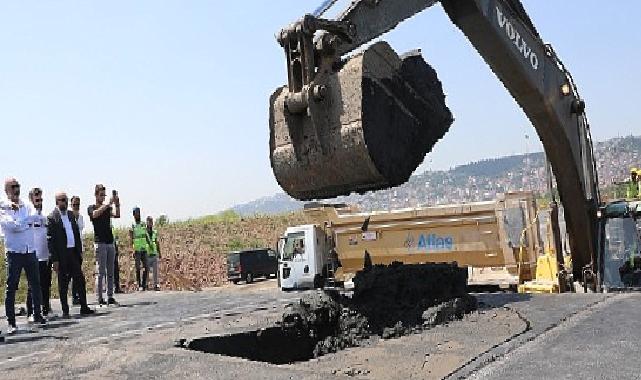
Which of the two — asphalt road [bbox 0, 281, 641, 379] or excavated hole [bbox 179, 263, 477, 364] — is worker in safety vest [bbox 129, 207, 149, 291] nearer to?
asphalt road [bbox 0, 281, 641, 379]

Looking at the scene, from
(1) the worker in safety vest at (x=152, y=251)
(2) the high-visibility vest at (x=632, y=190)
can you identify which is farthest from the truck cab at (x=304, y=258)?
(2) the high-visibility vest at (x=632, y=190)

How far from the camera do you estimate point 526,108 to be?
682 centimetres

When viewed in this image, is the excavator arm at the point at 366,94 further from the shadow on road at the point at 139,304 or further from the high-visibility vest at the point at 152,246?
the high-visibility vest at the point at 152,246

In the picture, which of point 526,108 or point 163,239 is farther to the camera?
point 163,239

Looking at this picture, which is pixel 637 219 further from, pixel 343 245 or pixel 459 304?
pixel 343 245

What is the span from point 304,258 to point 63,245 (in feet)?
29.1

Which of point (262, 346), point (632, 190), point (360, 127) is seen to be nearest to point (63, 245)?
point (262, 346)

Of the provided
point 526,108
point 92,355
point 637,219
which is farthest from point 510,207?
point 92,355

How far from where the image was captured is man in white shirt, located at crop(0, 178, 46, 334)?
709 cm

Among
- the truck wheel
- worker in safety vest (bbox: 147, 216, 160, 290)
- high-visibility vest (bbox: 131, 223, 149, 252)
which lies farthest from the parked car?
high-visibility vest (bbox: 131, 223, 149, 252)

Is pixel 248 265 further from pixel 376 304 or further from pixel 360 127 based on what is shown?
pixel 360 127

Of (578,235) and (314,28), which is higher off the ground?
(314,28)

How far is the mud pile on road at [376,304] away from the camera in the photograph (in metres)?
5.05

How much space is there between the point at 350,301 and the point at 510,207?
8961 millimetres
